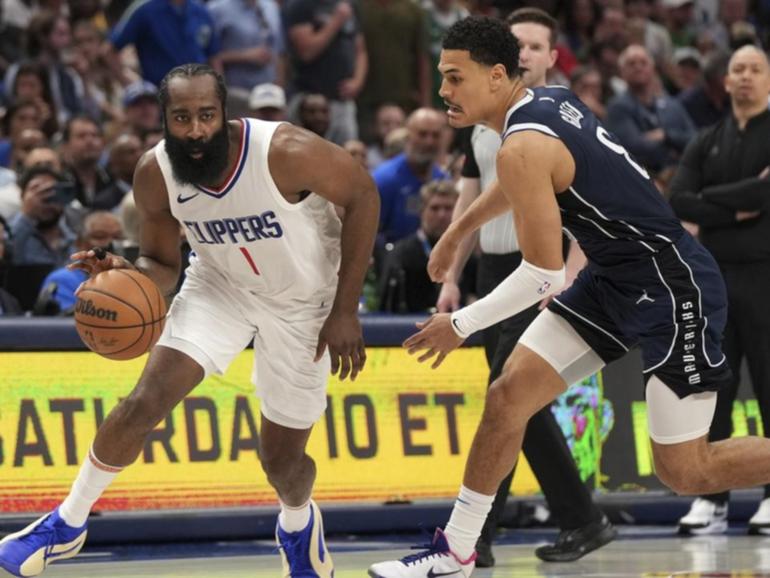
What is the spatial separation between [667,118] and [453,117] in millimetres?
7930

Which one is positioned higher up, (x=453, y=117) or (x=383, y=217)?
(x=453, y=117)

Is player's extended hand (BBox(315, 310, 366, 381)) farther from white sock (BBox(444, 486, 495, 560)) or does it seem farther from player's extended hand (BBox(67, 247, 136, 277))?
player's extended hand (BBox(67, 247, 136, 277))

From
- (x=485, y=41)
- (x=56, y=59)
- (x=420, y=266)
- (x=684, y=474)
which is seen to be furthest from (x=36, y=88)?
(x=684, y=474)

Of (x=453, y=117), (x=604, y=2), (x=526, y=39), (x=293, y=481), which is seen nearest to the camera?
(x=453, y=117)

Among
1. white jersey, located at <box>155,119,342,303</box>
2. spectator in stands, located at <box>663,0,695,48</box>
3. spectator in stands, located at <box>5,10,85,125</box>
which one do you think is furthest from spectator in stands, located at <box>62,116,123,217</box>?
spectator in stands, located at <box>663,0,695,48</box>

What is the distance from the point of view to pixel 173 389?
231 inches

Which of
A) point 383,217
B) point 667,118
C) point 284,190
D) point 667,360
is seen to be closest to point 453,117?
point 284,190

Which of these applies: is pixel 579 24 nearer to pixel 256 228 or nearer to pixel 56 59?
pixel 56 59

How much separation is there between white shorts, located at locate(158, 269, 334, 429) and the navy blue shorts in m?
1.21

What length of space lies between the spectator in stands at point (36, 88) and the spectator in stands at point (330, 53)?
2243 mm

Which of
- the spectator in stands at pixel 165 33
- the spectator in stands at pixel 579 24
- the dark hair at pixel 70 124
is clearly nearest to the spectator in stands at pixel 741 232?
the dark hair at pixel 70 124

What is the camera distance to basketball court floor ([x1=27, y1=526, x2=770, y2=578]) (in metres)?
6.79

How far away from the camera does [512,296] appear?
18.6 feet

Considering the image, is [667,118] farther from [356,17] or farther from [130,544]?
[130,544]
